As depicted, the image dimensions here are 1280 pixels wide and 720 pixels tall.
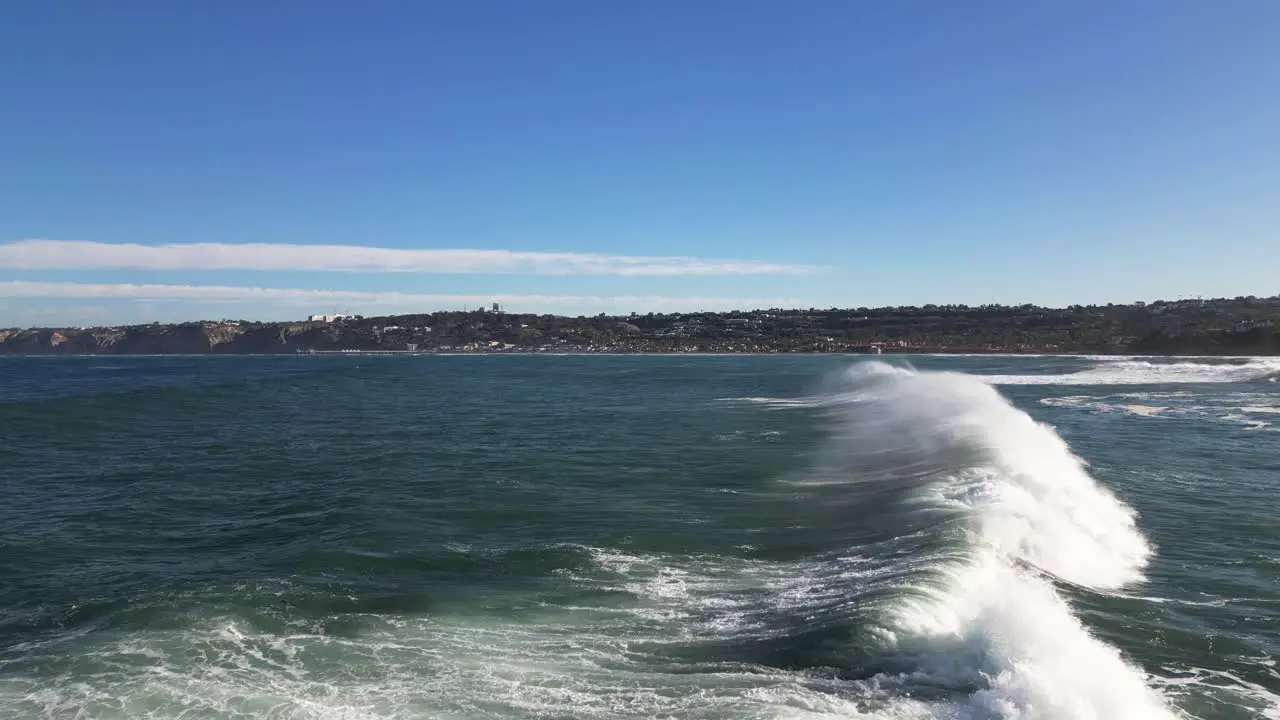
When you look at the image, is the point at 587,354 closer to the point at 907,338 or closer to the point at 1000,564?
the point at 907,338

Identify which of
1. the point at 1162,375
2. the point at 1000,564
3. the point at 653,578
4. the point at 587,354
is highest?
the point at 1162,375

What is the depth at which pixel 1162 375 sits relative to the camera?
64.3m

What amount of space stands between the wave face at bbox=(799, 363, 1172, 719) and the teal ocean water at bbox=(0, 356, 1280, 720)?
2.1 inches

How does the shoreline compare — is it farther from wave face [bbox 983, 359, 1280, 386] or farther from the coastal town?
wave face [bbox 983, 359, 1280, 386]

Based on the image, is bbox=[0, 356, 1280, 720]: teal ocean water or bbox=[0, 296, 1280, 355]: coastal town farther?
bbox=[0, 296, 1280, 355]: coastal town

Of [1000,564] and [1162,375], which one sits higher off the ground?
[1162,375]

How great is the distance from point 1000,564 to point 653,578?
501 cm

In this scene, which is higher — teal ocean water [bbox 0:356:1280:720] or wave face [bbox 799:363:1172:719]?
wave face [bbox 799:363:1172:719]

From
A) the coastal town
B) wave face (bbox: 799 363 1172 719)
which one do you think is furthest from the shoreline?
wave face (bbox: 799 363 1172 719)

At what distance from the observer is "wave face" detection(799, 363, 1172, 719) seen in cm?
856

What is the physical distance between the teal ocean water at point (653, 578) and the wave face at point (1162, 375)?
108 ft

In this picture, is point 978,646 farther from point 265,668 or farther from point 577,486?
point 577,486

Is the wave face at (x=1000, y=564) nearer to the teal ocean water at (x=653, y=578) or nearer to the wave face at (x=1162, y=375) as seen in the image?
the teal ocean water at (x=653, y=578)

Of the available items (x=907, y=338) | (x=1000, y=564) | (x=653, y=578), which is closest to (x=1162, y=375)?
(x=1000, y=564)
